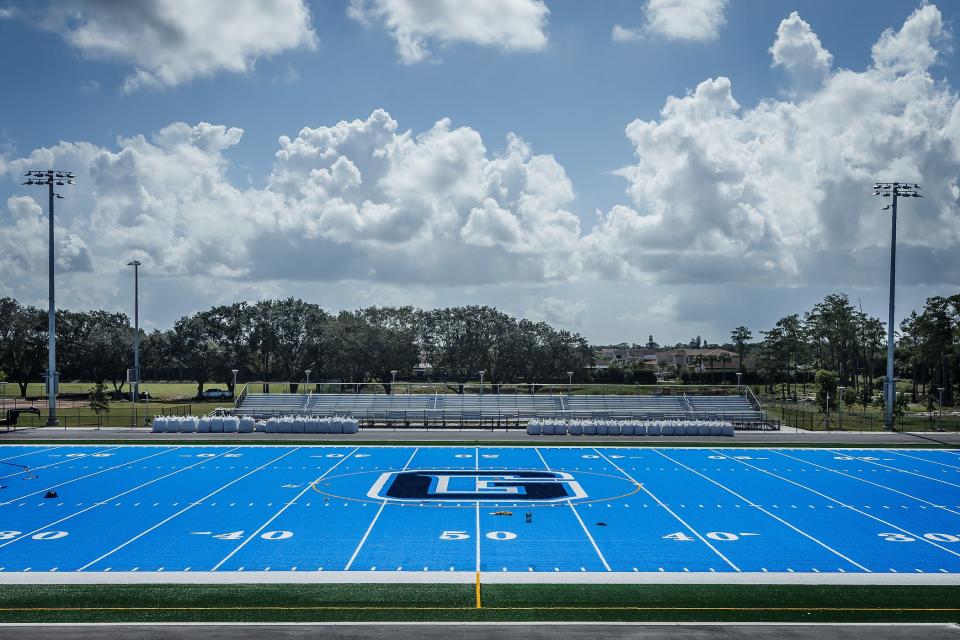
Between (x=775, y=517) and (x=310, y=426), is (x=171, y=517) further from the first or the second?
(x=310, y=426)

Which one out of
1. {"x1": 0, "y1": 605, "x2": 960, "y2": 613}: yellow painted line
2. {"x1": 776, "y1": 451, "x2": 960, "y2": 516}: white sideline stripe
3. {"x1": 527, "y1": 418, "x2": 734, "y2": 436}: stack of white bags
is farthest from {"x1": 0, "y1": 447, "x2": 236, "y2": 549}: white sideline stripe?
{"x1": 776, "y1": 451, "x2": 960, "y2": 516}: white sideline stripe

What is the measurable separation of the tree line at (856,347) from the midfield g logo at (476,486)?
190 feet

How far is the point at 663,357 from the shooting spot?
17325 centimetres

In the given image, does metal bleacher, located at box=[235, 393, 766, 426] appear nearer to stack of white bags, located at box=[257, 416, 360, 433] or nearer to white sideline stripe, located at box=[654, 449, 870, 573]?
stack of white bags, located at box=[257, 416, 360, 433]

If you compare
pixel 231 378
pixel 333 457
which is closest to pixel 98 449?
pixel 333 457

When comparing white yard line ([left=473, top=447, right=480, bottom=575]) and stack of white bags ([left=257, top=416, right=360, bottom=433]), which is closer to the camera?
white yard line ([left=473, top=447, right=480, bottom=575])

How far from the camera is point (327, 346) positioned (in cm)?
8644

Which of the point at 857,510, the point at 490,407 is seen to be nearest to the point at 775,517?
the point at 857,510

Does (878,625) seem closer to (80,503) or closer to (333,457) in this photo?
(80,503)

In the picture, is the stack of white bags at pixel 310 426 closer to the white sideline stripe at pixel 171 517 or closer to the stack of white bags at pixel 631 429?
the stack of white bags at pixel 631 429

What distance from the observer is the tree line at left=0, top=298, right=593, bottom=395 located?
82375mm

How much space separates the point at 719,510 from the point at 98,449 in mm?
29254

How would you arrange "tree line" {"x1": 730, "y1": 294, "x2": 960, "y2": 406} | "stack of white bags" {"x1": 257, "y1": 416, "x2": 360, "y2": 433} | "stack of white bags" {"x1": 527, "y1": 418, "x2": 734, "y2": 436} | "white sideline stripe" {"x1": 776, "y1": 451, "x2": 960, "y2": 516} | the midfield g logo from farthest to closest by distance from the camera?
"tree line" {"x1": 730, "y1": 294, "x2": 960, "y2": 406} < "stack of white bags" {"x1": 527, "y1": 418, "x2": 734, "y2": 436} < "stack of white bags" {"x1": 257, "y1": 416, "x2": 360, "y2": 433} < the midfield g logo < "white sideline stripe" {"x1": 776, "y1": 451, "x2": 960, "y2": 516}

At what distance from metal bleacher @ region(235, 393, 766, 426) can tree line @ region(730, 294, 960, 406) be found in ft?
104
